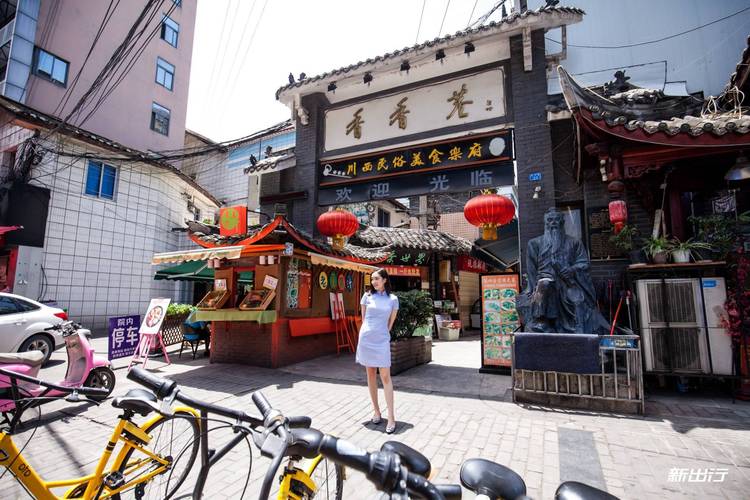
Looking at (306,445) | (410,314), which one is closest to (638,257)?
(410,314)

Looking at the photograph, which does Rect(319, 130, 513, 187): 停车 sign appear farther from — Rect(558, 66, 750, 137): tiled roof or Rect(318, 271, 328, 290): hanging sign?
Rect(318, 271, 328, 290): hanging sign

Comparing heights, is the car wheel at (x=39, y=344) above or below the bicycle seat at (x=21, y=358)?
below

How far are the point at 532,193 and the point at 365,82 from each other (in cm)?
491

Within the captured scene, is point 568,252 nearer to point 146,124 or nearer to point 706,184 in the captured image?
point 706,184

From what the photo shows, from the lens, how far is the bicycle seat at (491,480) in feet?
4.15

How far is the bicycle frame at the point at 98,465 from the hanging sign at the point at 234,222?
567cm

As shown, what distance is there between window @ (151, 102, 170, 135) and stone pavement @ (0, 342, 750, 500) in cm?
1599

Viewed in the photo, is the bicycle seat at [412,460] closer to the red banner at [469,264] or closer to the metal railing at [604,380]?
the metal railing at [604,380]

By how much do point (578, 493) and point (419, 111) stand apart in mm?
8405

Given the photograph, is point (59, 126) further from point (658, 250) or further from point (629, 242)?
point (658, 250)

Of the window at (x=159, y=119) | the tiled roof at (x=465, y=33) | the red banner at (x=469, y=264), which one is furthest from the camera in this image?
the window at (x=159, y=119)

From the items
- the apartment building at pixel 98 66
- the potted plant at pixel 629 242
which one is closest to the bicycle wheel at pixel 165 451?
the potted plant at pixel 629 242

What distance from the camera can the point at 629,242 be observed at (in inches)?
238

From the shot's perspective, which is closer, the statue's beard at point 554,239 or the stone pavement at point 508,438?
the stone pavement at point 508,438
